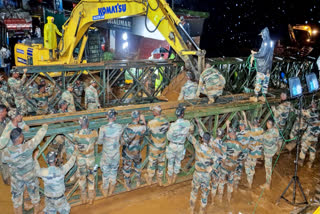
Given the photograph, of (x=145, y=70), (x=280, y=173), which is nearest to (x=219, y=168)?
(x=280, y=173)

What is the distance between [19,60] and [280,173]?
33.5ft

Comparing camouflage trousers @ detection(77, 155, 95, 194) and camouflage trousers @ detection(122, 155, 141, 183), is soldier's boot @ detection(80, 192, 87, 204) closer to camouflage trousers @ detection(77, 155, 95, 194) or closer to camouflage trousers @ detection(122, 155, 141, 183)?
camouflage trousers @ detection(77, 155, 95, 194)

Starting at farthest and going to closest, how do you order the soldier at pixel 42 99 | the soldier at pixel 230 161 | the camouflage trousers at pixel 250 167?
the soldier at pixel 42 99
the camouflage trousers at pixel 250 167
the soldier at pixel 230 161

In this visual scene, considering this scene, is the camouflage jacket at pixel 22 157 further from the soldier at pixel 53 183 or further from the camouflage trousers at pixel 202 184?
the camouflage trousers at pixel 202 184

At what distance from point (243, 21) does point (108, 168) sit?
18826 mm

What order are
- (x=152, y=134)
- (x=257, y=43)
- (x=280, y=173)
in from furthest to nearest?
(x=257, y=43) → (x=280, y=173) → (x=152, y=134)

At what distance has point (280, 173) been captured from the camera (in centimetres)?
726

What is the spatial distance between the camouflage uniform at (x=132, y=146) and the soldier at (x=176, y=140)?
2.04ft

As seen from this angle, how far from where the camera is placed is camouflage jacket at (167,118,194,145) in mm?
5489

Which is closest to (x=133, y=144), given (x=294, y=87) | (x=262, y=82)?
(x=294, y=87)

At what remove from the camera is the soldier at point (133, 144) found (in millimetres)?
5312

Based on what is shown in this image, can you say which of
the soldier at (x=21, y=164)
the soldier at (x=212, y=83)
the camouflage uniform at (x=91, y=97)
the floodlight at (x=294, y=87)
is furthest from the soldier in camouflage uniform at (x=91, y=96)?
the floodlight at (x=294, y=87)

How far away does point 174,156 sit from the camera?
5.87 m

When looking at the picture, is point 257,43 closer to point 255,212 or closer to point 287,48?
point 287,48
